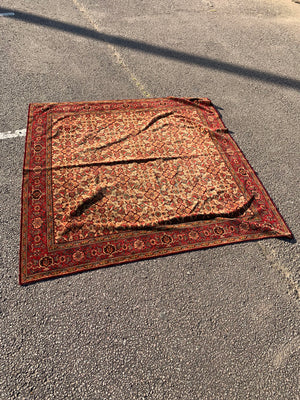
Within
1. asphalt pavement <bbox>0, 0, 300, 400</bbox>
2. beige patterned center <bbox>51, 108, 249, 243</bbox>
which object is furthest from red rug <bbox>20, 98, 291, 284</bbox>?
asphalt pavement <bbox>0, 0, 300, 400</bbox>

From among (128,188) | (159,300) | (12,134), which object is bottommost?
(12,134)

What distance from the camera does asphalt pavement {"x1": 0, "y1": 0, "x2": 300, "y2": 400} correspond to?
87.5 inches

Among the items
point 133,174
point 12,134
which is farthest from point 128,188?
point 12,134

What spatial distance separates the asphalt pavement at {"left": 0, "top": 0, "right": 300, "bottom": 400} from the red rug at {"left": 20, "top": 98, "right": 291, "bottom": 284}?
14cm

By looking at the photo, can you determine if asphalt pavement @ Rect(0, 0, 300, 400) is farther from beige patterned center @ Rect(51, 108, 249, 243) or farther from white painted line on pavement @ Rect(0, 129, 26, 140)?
beige patterned center @ Rect(51, 108, 249, 243)

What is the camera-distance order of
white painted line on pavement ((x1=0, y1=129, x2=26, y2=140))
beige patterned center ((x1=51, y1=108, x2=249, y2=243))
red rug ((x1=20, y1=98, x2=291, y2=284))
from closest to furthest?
red rug ((x1=20, y1=98, x2=291, y2=284)), beige patterned center ((x1=51, y1=108, x2=249, y2=243)), white painted line on pavement ((x1=0, y1=129, x2=26, y2=140))

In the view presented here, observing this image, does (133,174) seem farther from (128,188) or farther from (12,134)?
(12,134)

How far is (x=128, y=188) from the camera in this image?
135 inches

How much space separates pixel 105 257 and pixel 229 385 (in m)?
1.44

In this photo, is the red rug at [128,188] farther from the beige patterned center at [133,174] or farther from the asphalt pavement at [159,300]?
the asphalt pavement at [159,300]

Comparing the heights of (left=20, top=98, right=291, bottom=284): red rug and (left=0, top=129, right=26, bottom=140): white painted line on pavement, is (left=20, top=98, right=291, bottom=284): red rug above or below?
above

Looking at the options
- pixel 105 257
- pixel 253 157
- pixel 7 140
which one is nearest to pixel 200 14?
pixel 253 157

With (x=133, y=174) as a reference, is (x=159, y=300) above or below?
below

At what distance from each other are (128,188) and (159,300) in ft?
4.38
